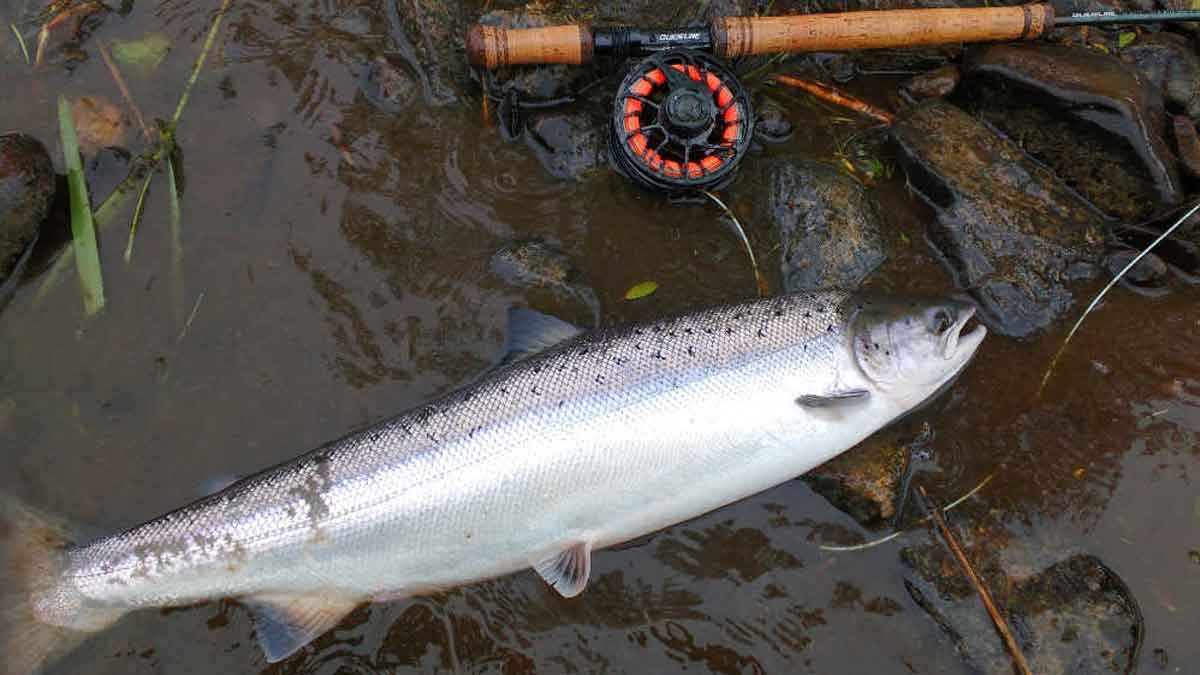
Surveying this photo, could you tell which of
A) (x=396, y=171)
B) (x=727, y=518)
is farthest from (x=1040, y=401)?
(x=396, y=171)

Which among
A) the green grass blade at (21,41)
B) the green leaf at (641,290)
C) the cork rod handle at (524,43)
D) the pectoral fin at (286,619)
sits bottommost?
the pectoral fin at (286,619)

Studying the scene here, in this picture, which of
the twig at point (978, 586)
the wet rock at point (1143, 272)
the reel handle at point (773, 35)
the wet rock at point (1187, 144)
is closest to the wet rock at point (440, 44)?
the reel handle at point (773, 35)

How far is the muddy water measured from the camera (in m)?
3.39

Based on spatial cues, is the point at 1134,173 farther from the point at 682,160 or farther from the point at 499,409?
the point at 499,409

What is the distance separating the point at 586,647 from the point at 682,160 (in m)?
2.23

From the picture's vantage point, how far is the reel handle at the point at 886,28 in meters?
3.71

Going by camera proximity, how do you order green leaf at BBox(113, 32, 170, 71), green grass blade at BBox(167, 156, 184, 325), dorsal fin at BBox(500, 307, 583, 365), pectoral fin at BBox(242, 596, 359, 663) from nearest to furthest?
pectoral fin at BBox(242, 596, 359, 663)
dorsal fin at BBox(500, 307, 583, 365)
green grass blade at BBox(167, 156, 184, 325)
green leaf at BBox(113, 32, 170, 71)

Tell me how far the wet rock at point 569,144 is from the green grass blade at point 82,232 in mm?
2126

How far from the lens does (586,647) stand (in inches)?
133

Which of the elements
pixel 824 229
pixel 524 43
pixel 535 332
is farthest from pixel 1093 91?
pixel 535 332

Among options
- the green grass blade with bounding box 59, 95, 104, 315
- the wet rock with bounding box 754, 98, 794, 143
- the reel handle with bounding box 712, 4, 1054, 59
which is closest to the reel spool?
the reel handle with bounding box 712, 4, 1054, 59

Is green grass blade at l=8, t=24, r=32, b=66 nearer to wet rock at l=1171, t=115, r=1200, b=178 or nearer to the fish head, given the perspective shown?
the fish head

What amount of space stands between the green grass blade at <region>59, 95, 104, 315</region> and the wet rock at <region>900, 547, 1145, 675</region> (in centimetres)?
389

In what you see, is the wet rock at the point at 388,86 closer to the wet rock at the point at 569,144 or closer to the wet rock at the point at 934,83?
the wet rock at the point at 569,144
